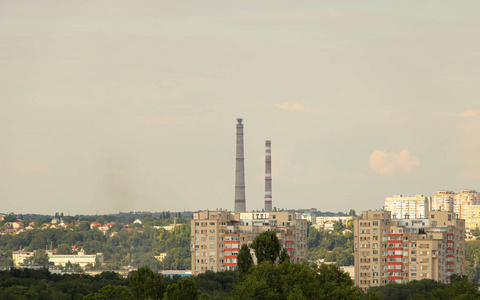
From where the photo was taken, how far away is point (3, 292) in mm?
84188

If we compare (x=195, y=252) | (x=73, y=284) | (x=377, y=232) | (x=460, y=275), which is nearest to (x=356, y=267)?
(x=377, y=232)

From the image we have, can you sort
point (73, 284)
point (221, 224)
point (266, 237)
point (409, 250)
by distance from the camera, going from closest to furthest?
point (266, 237), point (73, 284), point (409, 250), point (221, 224)

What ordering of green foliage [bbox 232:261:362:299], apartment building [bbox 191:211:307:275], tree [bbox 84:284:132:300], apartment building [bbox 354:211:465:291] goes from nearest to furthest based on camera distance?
green foliage [bbox 232:261:362:299], tree [bbox 84:284:132:300], apartment building [bbox 354:211:465:291], apartment building [bbox 191:211:307:275]

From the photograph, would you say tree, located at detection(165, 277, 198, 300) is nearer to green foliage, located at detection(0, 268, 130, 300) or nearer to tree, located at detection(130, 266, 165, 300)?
tree, located at detection(130, 266, 165, 300)

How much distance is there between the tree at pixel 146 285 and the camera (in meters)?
60.5

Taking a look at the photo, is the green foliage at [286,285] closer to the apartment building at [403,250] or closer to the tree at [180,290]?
the tree at [180,290]

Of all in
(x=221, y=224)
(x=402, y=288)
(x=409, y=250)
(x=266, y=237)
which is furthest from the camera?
(x=221, y=224)

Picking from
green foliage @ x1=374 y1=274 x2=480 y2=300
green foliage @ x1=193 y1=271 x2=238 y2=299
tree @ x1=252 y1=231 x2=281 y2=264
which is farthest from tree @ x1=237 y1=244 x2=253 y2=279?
green foliage @ x1=193 y1=271 x2=238 y2=299

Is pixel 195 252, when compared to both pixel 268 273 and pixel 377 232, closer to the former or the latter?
pixel 377 232

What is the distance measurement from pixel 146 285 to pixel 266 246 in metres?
9.70

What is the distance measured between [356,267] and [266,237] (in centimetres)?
5980

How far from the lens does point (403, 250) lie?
120562 millimetres

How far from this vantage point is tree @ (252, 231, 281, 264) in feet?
218

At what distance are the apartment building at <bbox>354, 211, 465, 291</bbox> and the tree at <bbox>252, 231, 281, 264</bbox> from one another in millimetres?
54088
